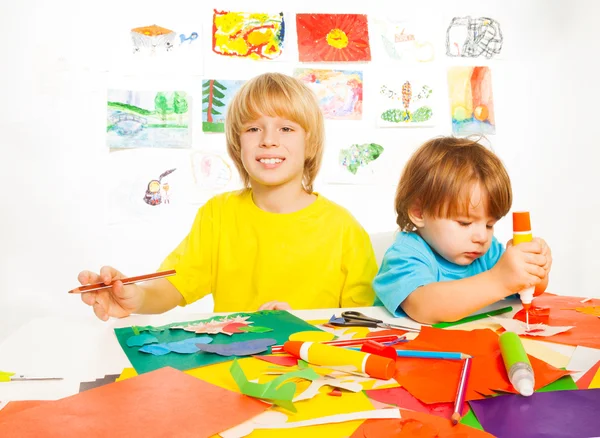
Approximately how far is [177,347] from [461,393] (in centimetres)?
30

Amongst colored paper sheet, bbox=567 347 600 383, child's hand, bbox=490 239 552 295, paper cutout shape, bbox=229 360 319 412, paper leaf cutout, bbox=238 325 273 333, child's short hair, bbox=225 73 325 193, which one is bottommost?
colored paper sheet, bbox=567 347 600 383

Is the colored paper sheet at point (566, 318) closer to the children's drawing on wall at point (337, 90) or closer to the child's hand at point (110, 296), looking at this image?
the child's hand at point (110, 296)

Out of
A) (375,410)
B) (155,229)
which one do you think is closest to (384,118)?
(155,229)

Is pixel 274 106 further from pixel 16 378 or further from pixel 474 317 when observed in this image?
pixel 16 378

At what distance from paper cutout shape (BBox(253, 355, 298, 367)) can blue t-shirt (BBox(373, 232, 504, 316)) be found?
276 mm

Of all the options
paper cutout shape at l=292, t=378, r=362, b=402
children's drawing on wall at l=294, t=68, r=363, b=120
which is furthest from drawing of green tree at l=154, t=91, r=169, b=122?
paper cutout shape at l=292, t=378, r=362, b=402

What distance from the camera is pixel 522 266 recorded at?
2.72 feet

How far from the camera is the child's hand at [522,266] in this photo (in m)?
0.83

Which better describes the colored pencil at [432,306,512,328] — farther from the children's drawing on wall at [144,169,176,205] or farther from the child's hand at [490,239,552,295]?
the children's drawing on wall at [144,169,176,205]

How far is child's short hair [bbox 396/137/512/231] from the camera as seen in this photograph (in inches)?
38.1

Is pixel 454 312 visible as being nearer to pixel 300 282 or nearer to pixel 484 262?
pixel 484 262

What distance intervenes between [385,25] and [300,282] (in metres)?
1.39

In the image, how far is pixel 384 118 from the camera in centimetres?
229

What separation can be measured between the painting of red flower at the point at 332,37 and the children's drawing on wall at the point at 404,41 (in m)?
0.07
